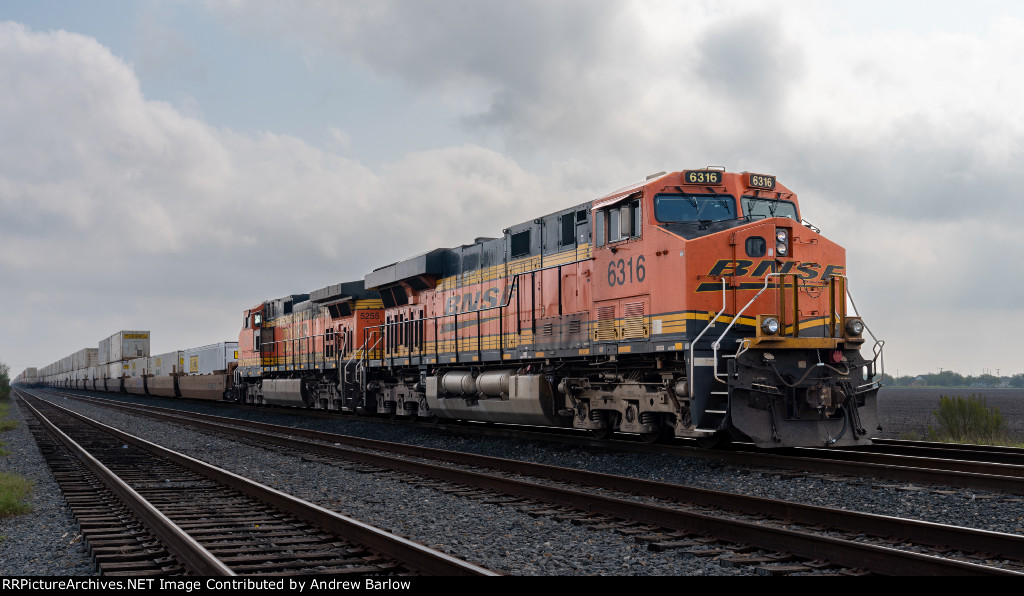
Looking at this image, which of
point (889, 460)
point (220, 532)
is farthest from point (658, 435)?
point (220, 532)

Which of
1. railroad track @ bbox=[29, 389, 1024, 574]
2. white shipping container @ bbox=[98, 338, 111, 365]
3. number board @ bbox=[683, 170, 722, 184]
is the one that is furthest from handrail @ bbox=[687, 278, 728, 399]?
white shipping container @ bbox=[98, 338, 111, 365]

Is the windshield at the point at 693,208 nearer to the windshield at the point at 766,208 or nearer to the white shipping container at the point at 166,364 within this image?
the windshield at the point at 766,208

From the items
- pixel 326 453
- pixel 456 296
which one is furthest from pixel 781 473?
pixel 456 296

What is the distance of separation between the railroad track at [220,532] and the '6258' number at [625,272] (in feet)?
18.4

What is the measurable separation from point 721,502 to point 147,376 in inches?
1868

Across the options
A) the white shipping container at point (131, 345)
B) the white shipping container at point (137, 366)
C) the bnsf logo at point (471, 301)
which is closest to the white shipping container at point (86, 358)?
the white shipping container at point (131, 345)

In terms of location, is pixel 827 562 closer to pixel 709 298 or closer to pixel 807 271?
pixel 709 298

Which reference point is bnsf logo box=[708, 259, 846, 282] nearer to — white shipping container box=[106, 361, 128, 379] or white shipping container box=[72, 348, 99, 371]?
white shipping container box=[106, 361, 128, 379]

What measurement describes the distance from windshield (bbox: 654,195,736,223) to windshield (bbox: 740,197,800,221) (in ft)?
0.71

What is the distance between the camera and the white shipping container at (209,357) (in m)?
34.2

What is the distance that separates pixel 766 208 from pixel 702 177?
1.05m

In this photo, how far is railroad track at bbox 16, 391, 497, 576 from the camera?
18.0 ft

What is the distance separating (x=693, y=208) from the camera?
11.2 meters

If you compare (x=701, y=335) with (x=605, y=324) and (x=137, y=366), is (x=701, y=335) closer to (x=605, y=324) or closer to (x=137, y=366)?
(x=605, y=324)
